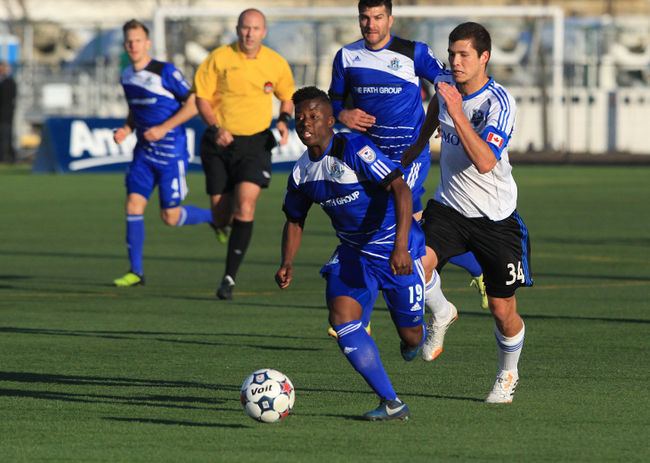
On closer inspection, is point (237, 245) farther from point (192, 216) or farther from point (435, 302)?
point (435, 302)

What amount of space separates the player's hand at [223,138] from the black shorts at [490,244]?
16.8 feet

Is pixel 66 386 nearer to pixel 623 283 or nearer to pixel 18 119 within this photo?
pixel 623 283

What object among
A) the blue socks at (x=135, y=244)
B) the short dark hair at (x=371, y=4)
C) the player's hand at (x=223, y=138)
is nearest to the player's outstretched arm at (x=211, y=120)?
the player's hand at (x=223, y=138)

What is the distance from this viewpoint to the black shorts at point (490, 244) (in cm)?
902

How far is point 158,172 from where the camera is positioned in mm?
15711

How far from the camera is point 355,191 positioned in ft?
27.7

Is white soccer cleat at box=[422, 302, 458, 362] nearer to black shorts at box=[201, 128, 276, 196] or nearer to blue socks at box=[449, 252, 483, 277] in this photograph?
blue socks at box=[449, 252, 483, 277]

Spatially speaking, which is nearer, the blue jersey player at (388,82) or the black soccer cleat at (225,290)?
the blue jersey player at (388,82)

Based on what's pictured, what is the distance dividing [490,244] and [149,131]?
6815 mm

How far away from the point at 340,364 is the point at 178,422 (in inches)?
90.3

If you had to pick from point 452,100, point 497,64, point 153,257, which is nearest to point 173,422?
point 452,100

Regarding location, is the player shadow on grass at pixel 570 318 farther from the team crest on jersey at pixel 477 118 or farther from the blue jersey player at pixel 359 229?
the blue jersey player at pixel 359 229

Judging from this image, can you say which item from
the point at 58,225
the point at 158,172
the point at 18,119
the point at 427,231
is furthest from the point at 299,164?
the point at 18,119

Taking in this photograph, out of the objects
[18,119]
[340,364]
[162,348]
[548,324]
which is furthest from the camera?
[18,119]
